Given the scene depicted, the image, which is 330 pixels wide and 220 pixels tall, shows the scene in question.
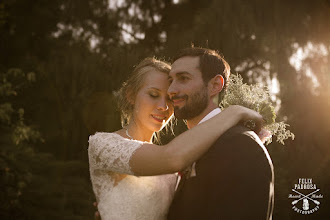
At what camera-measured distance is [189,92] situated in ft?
9.12

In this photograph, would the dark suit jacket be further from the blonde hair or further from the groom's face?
the blonde hair

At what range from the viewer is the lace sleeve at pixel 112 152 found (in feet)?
8.25

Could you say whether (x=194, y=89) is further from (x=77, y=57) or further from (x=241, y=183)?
(x=77, y=57)

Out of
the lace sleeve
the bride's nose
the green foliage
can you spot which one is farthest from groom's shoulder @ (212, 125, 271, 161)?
the green foliage

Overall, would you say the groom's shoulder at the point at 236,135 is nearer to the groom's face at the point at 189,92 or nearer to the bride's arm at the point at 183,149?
the bride's arm at the point at 183,149

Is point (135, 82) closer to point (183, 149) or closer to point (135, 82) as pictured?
point (135, 82)

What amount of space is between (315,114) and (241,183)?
22.0 ft

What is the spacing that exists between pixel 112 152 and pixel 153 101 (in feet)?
2.67

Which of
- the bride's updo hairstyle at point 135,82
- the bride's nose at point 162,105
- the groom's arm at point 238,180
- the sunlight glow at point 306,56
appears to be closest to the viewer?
the groom's arm at point 238,180

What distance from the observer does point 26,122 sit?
9.35 meters

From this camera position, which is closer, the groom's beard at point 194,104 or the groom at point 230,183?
the groom at point 230,183

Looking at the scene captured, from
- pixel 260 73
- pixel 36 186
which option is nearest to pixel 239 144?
pixel 36 186

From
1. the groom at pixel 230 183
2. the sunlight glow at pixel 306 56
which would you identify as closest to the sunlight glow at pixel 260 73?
the sunlight glow at pixel 306 56

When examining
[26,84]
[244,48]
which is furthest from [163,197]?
[26,84]
